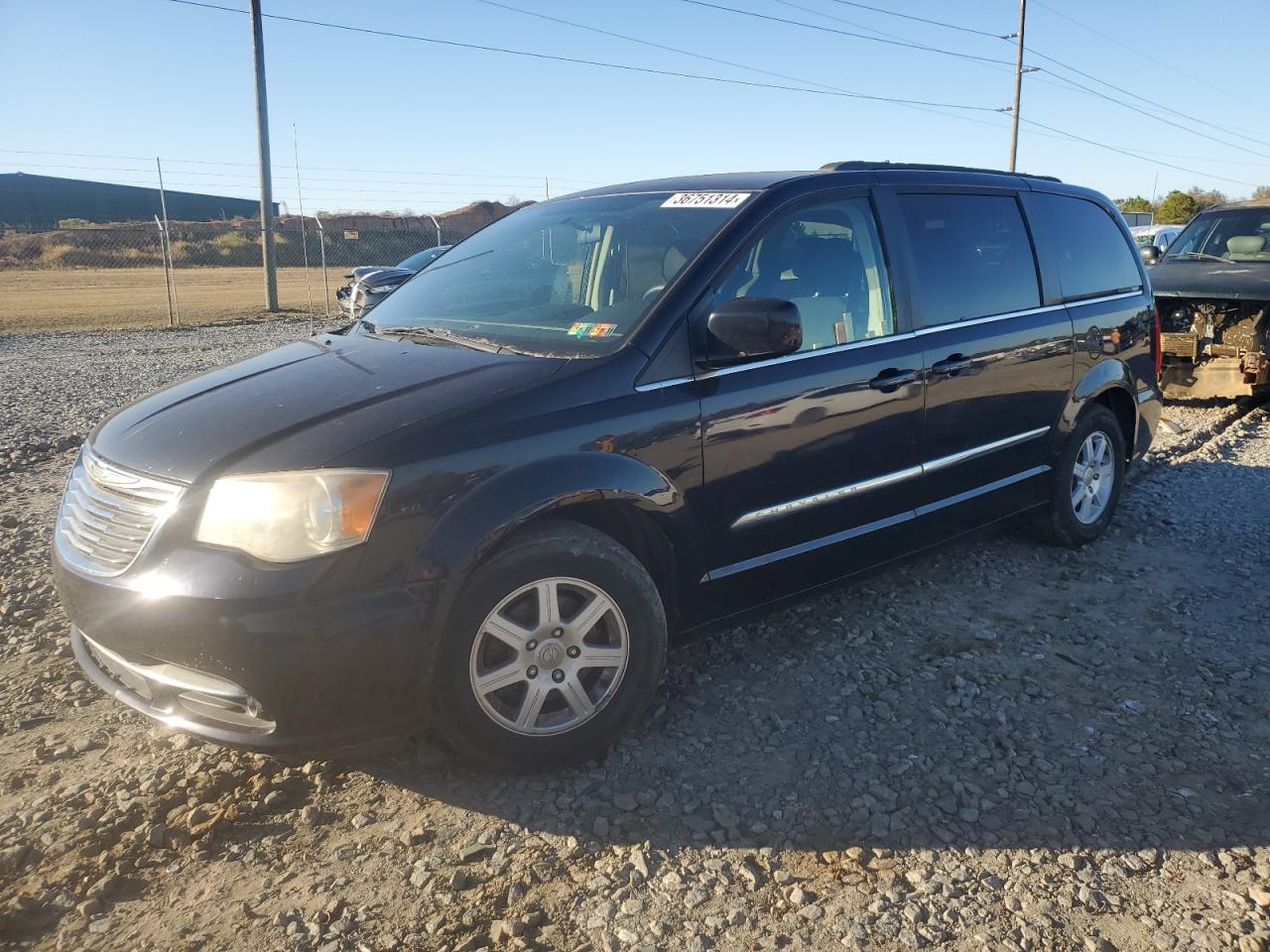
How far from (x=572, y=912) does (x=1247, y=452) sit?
6.94 m

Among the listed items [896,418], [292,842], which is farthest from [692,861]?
[896,418]

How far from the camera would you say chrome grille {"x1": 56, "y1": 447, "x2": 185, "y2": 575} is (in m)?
2.71

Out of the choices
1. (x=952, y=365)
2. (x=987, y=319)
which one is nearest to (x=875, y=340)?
(x=952, y=365)

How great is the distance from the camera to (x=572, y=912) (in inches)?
96.6

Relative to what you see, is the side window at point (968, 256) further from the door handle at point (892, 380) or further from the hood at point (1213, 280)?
the hood at point (1213, 280)

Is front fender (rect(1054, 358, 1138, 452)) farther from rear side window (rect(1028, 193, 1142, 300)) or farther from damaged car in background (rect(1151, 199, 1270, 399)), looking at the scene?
damaged car in background (rect(1151, 199, 1270, 399))

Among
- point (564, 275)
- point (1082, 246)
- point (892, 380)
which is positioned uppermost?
point (1082, 246)

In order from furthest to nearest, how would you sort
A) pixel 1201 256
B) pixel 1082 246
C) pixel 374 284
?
pixel 1201 256
pixel 374 284
pixel 1082 246

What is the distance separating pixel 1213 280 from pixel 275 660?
30.2 feet

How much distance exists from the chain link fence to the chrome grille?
18.8m

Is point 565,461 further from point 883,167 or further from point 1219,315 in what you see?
point 1219,315

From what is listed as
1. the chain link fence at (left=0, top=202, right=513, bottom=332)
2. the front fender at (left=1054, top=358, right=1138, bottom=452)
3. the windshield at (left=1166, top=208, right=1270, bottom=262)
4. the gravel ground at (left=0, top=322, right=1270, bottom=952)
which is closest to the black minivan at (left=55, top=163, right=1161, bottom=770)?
the front fender at (left=1054, top=358, right=1138, bottom=452)

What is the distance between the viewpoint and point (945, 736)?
10.7ft

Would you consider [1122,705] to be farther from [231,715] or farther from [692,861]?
[231,715]
